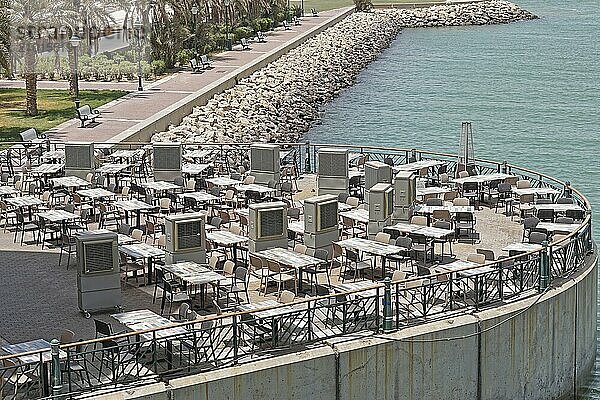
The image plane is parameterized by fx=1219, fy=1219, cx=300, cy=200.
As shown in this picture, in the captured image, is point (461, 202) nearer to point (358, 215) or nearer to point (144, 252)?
point (358, 215)

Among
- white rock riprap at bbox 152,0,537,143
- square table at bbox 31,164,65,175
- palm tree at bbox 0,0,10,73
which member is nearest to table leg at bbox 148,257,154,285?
square table at bbox 31,164,65,175

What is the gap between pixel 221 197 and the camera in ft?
84.5

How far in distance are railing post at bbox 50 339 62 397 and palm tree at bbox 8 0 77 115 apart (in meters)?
20.7

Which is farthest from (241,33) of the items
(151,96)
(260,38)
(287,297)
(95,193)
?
(287,297)

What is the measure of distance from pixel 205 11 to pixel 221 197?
42.3 metres

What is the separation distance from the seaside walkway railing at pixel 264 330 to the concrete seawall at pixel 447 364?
0.26m

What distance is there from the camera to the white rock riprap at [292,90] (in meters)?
43.4

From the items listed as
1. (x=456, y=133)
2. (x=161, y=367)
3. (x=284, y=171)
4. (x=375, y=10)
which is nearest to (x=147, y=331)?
(x=161, y=367)

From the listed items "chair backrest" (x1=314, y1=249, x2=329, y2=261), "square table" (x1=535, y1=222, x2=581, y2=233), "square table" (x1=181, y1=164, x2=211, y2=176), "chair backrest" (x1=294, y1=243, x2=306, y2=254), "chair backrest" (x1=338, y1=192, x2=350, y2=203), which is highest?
"square table" (x1=181, y1=164, x2=211, y2=176)

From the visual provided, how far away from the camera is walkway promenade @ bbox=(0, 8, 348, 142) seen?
126 ft

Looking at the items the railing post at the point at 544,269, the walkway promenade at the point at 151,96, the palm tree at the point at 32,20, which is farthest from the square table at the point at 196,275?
the walkway promenade at the point at 151,96

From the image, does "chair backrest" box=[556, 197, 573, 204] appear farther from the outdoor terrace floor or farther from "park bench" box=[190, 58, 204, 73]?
"park bench" box=[190, 58, 204, 73]

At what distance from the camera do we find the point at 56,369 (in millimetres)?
14961

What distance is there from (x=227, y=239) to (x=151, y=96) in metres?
26.2
